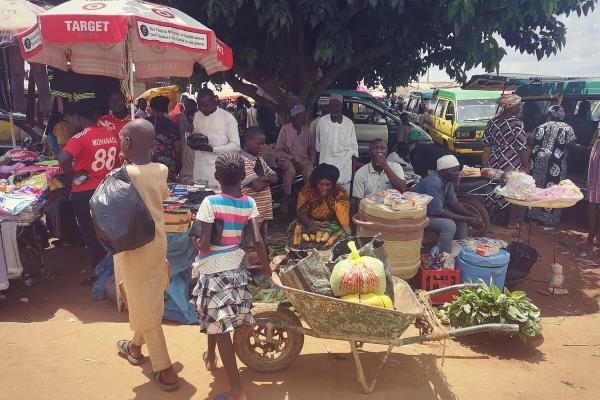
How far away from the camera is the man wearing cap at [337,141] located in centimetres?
687

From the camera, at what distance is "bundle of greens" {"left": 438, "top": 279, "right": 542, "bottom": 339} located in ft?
13.9

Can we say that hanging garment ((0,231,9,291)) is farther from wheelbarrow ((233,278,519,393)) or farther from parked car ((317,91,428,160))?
parked car ((317,91,428,160))

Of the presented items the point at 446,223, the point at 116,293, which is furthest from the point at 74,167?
the point at 446,223

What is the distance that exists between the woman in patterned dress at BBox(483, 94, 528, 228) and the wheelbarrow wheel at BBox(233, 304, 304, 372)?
4.55 metres

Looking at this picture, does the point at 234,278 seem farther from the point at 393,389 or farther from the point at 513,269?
the point at 513,269

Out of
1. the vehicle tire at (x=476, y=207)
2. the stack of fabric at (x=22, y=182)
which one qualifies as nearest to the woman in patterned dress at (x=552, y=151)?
the vehicle tire at (x=476, y=207)

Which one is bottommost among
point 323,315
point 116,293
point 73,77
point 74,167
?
point 116,293

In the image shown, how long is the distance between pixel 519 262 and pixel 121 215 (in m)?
4.91

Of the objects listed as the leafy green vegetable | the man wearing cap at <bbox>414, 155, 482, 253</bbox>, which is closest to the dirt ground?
the leafy green vegetable

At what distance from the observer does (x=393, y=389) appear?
3.58m

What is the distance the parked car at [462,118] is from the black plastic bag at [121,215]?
1146 centimetres

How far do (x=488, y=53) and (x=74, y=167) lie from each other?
18.5ft

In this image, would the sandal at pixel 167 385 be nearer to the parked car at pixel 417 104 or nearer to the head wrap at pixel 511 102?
the head wrap at pixel 511 102

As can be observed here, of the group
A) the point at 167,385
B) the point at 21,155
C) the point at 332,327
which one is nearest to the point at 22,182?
the point at 21,155
